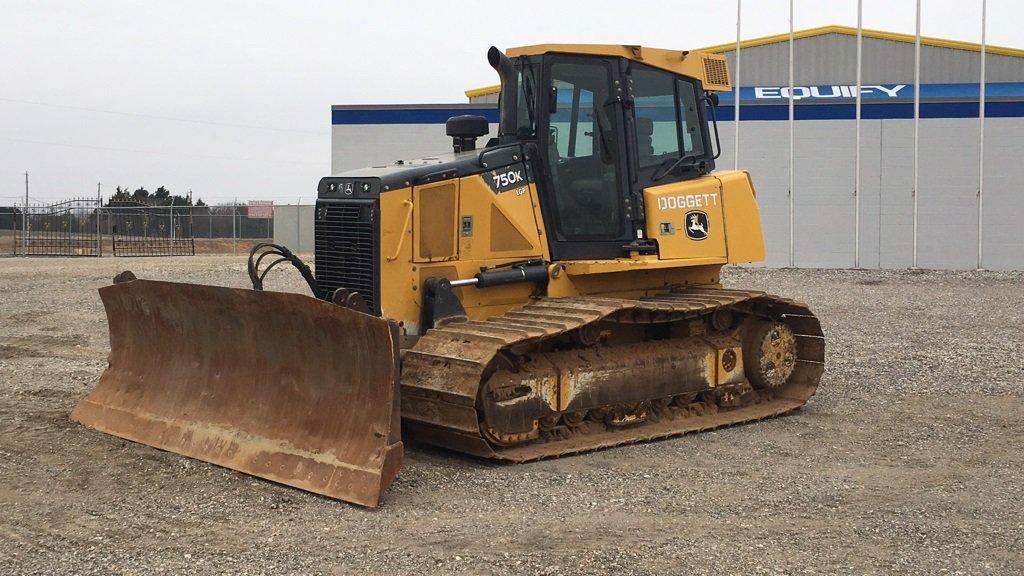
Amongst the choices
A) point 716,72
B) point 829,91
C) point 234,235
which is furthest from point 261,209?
point 716,72

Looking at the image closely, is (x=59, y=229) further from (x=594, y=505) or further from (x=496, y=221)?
(x=594, y=505)

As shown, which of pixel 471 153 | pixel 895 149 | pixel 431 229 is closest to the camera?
pixel 431 229

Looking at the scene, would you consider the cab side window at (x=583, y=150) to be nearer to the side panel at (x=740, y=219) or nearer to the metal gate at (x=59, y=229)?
the side panel at (x=740, y=219)

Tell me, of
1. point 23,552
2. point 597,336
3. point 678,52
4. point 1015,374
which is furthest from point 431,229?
point 1015,374

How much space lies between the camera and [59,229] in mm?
36875

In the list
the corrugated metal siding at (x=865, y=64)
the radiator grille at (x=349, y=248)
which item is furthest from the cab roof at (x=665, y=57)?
the corrugated metal siding at (x=865, y=64)

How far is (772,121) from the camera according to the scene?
29.3 meters

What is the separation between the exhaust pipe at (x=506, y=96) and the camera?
8.50 m

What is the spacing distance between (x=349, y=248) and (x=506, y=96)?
1823 millimetres

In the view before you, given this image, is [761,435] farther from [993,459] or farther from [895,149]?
[895,149]

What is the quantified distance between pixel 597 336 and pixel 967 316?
1058 centimetres

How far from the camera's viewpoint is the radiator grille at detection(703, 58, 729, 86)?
9812 millimetres

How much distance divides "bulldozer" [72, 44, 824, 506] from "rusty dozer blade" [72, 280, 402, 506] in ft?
0.05

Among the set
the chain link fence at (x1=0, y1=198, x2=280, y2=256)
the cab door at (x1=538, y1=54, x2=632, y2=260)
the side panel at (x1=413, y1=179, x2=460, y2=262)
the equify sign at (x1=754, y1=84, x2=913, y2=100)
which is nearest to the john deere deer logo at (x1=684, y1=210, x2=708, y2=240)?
the cab door at (x1=538, y1=54, x2=632, y2=260)
